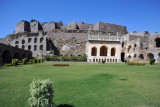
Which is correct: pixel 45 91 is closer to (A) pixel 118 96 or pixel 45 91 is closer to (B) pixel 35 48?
(A) pixel 118 96

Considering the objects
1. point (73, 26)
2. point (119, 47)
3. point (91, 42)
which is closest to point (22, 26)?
point (73, 26)

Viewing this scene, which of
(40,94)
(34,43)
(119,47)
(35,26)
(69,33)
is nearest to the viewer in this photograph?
(40,94)

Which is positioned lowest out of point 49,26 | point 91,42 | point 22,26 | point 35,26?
point 91,42

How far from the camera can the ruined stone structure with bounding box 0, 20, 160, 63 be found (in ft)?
106

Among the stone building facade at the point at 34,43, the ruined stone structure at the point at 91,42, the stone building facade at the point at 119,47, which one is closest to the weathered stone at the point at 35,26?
the ruined stone structure at the point at 91,42

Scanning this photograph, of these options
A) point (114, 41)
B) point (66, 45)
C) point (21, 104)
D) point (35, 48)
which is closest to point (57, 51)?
point (66, 45)

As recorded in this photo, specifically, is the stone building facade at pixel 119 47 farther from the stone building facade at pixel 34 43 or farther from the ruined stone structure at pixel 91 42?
the stone building facade at pixel 34 43

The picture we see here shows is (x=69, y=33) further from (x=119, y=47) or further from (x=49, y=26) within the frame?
(x=119, y=47)

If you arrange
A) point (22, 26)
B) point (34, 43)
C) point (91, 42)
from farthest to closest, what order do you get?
1. point (22, 26)
2. point (34, 43)
3. point (91, 42)

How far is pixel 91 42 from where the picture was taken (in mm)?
32812

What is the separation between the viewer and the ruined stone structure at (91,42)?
32.2m

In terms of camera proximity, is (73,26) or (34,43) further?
(73,26)

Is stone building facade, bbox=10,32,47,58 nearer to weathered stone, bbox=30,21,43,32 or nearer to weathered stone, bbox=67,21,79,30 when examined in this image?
weathered stone, bbox=30,21,43,32

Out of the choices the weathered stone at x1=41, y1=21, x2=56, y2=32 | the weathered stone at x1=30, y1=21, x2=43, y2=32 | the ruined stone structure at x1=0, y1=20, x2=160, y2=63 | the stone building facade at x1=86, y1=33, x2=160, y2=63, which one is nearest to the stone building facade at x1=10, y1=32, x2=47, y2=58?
the ruined stone structure at x1=0, y1=20, x2=160, y2=63
